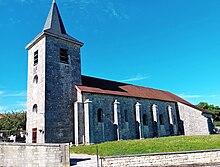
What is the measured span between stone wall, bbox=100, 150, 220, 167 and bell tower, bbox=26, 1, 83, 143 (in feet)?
33.5

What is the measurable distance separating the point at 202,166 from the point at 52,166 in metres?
7.86

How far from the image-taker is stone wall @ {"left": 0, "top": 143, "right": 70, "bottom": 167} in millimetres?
10625

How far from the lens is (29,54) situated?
24141mm

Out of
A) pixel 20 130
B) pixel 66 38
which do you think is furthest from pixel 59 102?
pixel 20 130

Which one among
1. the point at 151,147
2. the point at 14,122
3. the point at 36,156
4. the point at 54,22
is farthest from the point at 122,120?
the point at 14,122

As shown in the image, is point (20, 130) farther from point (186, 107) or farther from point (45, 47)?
point (186, 107)

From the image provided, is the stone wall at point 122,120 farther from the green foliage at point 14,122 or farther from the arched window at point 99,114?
the green foliage at point 14,122

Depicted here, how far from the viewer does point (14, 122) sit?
3425cm

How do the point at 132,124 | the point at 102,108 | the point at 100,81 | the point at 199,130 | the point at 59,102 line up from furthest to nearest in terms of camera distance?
1. the point at 199,130
2. the point at 100,81
3. the point at 132,124
4. the point at 102,108
5. the point at 59,102

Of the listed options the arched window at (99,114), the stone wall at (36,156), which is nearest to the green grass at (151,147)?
the stone wall at (36,156)

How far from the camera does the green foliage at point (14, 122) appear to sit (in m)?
34.0

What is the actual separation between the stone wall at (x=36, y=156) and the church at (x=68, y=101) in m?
8.16

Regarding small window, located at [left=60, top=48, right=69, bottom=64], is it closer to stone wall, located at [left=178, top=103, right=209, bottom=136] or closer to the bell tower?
the bell tower

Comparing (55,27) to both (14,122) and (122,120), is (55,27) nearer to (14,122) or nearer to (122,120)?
(122,120)
